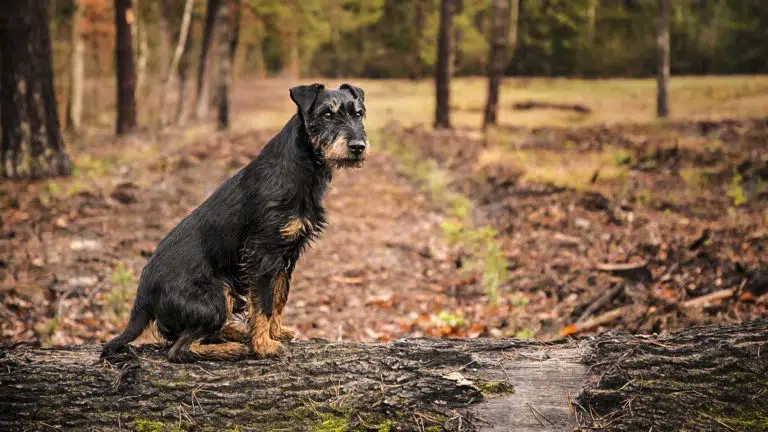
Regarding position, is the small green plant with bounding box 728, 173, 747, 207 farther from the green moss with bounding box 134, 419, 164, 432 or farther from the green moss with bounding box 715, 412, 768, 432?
the green moss with bounding box 134, 419, 164, 432

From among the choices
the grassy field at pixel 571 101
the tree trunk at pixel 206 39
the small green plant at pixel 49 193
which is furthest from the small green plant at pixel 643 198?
the tree trunk at pixel 206 39

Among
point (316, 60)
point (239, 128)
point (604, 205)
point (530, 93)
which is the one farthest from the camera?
point (316, 60)

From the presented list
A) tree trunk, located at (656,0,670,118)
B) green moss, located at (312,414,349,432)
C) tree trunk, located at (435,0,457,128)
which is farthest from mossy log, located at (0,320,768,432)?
tree trunk, located at (656,0,670,118)

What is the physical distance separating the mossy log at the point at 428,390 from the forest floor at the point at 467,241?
5.28ft

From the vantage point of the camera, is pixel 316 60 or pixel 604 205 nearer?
pixel 604 205

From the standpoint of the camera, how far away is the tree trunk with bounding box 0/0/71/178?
1373 cm

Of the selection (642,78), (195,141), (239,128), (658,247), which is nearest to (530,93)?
(642,78)

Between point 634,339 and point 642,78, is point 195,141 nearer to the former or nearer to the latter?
point 634,339

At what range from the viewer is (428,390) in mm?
3709

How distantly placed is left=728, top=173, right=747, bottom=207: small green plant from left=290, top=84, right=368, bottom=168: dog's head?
8252 millimetres

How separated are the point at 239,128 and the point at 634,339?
26.3 metres

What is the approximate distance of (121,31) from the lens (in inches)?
827

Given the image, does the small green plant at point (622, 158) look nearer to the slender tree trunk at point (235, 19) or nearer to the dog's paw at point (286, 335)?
Answer: the dog's paw at point (286, 335)

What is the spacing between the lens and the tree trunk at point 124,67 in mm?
20938
